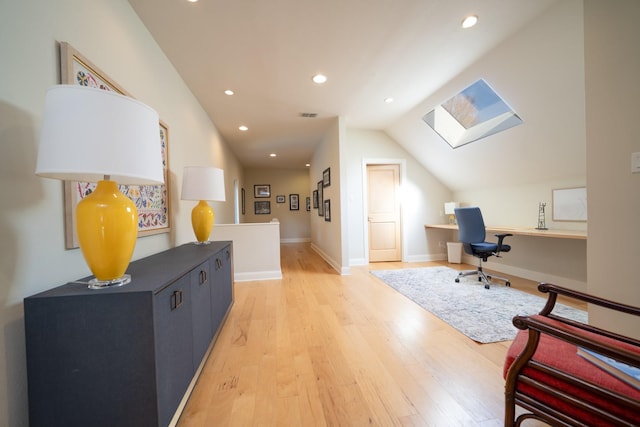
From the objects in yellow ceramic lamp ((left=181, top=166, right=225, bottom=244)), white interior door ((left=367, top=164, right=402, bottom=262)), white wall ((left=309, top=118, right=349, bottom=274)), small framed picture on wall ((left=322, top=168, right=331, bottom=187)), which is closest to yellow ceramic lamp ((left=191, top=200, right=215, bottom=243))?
yellow ceramic lamp ((left=181, top=166, right=225, bottom=244))

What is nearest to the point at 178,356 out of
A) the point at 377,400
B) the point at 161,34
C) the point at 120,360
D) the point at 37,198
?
the point at 120,360

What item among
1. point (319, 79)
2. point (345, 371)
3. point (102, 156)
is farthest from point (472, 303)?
point (102, 156)

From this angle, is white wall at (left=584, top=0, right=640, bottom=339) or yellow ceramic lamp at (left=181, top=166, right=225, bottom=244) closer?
white wall at (left=584, top=0, right=640, bottom=339)

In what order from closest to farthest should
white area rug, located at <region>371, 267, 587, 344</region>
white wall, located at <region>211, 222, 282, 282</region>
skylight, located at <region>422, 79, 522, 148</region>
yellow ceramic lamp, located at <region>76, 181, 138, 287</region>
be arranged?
1. yellow ceramic lamp, located at <region>76, 181, 138, 287</region>
2. white area rug, located at <region>371, 267, 587, 344</region>
3. skylight, located at <region>422, 79, 522, 148</region>
4. white wall, located at <region>211, 222, 282, 282</region>

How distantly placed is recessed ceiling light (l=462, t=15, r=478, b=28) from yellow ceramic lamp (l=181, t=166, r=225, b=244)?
2.55 metres

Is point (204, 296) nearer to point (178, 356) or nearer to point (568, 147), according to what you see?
point (178, 356)

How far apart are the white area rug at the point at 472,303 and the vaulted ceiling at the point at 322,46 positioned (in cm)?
263

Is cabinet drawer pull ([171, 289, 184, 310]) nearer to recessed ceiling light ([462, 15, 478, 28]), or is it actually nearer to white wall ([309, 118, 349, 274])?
recessed ceiling light ([462, 15, 478, 28])

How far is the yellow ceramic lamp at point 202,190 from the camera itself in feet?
7.14

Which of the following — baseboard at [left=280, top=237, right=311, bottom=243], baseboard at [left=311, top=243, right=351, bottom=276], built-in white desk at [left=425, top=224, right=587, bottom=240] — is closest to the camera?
built-in white desk at [left=425, top=224, right=587, bottom=240]

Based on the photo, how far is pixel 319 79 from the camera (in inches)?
112

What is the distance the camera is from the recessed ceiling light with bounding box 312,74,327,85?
2.77 metres

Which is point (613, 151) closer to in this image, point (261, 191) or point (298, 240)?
point (298, 240)

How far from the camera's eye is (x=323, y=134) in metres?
4.95
